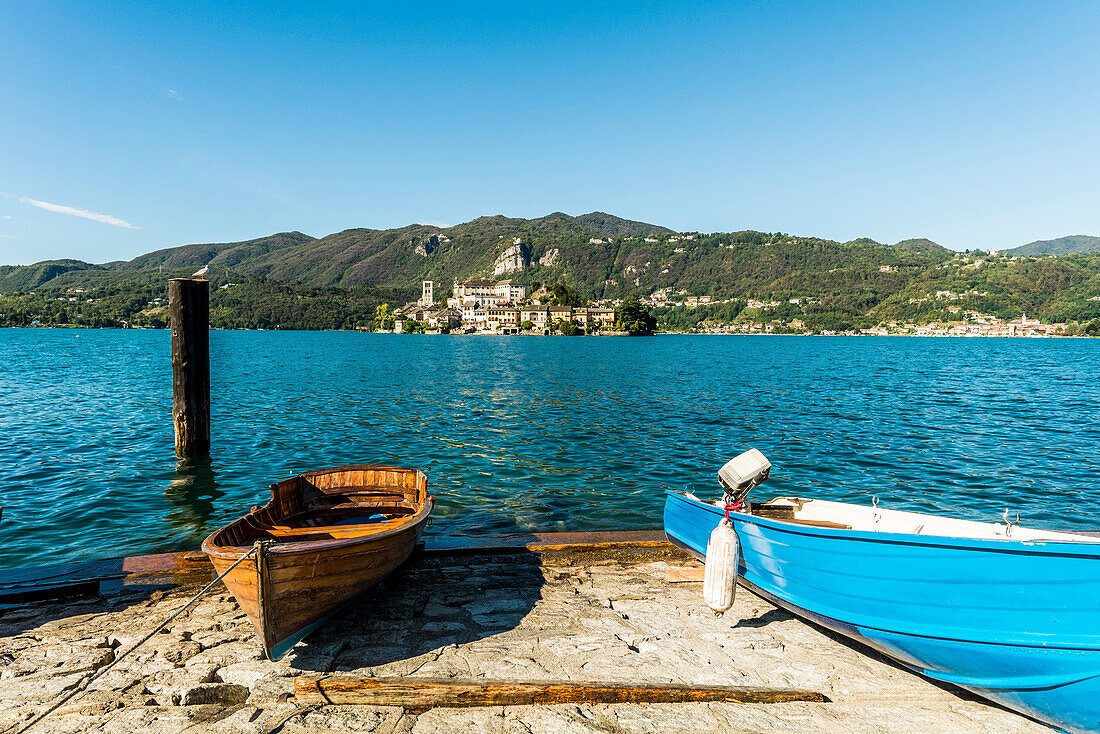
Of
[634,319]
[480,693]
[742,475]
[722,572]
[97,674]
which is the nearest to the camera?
[480,693]

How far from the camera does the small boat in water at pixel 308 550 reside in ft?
18.8

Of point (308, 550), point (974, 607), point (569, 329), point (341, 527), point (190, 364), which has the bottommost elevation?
point (341, 527)

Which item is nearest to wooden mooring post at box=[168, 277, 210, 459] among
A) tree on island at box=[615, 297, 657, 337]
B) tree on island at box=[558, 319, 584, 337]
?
tree on island at box=[558, 319, 584, 337]

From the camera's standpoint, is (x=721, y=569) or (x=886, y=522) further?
(x=886, y=522)

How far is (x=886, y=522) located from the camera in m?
7.75

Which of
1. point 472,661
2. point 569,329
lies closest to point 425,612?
point 472,661

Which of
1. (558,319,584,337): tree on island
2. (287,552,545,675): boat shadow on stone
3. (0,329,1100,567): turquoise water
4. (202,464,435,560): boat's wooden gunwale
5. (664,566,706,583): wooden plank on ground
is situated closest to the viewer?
(202,464,435,560): boat's wooden gunwale

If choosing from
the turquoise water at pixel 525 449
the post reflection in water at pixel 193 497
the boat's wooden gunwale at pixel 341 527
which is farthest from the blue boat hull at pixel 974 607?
the post reflection in water at pixel 193 497

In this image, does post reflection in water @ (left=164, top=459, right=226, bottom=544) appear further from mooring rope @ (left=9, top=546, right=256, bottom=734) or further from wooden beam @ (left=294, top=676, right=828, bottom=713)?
wooden beam @ (left=294, top=676, right=828, bottom=713)

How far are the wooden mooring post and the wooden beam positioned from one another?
11.9m

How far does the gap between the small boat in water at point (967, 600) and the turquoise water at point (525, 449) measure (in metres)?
6.11

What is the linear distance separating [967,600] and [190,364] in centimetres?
1651

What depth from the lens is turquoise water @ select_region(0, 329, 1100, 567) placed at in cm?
1324

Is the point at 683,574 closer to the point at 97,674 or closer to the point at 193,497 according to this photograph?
the point at 97,674
